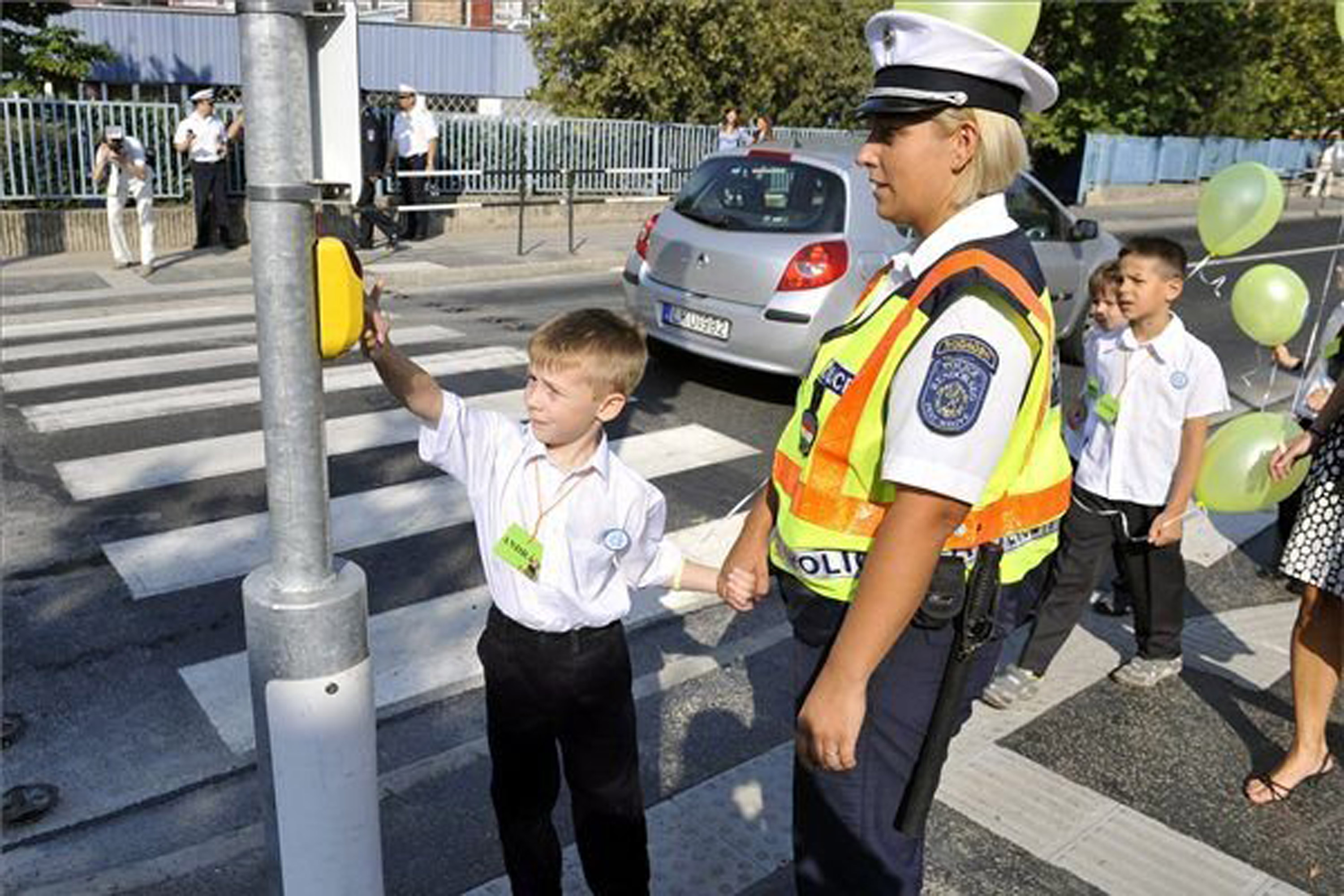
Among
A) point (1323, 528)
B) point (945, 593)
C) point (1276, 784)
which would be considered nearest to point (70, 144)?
point (1323, 528)

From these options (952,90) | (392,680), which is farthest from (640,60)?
(952,90)

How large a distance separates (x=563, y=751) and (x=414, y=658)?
182 cm

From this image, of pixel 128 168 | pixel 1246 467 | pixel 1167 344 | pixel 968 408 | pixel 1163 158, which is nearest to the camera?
pixel 968 408

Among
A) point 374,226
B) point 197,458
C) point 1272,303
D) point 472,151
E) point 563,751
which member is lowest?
point 197,458

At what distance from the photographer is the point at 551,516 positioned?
8.00 ft

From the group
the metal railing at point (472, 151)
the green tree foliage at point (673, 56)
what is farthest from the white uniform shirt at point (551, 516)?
the green tree foliage at point (673, 56)

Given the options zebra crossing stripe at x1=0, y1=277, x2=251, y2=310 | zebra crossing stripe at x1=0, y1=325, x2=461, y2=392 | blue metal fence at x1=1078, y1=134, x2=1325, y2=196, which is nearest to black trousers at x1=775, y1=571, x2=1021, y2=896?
zebra crossing stripe at x1=0, y1=325, x2=461, y2=392

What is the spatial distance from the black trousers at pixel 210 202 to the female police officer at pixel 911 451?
14.1m

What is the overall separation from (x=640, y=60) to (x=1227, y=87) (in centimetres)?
2272

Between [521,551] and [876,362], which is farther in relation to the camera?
[521,551]

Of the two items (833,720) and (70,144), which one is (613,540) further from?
(70,144)

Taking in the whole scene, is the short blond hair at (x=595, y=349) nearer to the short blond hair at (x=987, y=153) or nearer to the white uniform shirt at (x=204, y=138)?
the short blond hair at (x=987, y=153)

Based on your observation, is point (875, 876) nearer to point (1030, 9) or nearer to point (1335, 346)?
point (1030, 9)

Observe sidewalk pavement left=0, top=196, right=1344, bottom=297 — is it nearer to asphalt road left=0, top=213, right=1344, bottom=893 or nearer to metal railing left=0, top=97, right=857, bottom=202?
metal railing left=0, top=97, right=857, bottom=202
